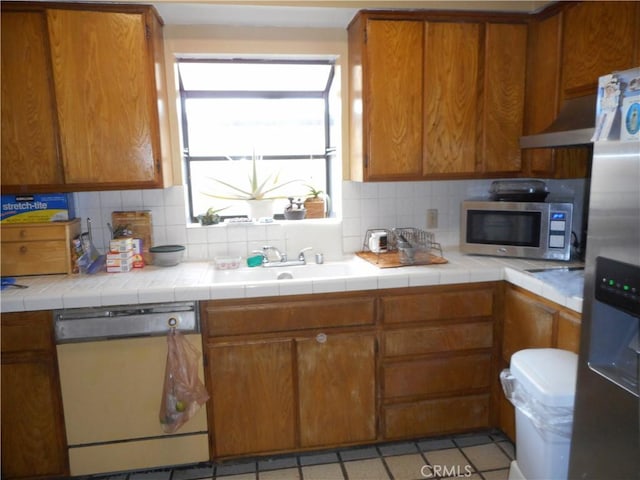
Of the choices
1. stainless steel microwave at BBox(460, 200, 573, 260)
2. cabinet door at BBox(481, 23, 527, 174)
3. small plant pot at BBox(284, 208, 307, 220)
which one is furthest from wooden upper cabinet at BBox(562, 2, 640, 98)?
small plant pot at BBox(284, 208, 307, 220)

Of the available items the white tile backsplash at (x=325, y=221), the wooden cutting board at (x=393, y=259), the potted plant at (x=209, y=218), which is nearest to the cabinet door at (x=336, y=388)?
the wooden cutting board at (x=393, y=259)

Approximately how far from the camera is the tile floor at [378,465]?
200 cm

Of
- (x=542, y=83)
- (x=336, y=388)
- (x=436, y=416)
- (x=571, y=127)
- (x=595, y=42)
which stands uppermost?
(x=595, y=42)

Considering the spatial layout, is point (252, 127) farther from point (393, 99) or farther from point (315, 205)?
point (393, 99)

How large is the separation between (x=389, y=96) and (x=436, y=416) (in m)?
1.64

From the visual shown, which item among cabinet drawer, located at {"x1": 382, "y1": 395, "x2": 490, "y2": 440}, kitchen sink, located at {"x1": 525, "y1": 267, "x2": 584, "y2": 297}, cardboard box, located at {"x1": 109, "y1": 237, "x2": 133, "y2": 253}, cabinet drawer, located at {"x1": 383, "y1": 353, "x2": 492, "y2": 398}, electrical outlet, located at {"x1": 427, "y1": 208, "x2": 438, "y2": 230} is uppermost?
electrical outlet, located at {"x1": 427, "y1": 208, "x2": 438, "y2": 230}

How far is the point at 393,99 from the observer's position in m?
2.22

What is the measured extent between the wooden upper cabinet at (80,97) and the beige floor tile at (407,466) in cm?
185

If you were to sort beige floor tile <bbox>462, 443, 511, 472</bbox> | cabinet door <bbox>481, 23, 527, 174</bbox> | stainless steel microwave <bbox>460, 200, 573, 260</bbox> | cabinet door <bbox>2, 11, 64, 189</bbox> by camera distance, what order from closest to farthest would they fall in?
cabinet door <bbox>2, 11, 64, 189</bbox>, beige floor tile <bbox>462, 443, 511, 472</bbox>, stainless steel microwave <bbox>460, 200, 573, 260</bbox>, cabinet door <bbox>481, 23, 527, 174</bbox>

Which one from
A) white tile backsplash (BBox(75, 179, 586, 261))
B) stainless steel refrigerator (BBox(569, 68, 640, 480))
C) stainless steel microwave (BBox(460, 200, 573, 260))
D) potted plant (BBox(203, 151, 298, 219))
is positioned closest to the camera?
stainless steel refrigerator (BBox(569, 68, 640, 480))

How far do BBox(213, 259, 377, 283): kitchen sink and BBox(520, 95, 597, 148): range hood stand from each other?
100cm

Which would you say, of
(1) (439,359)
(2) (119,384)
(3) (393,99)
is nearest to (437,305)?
(1) (439,359)

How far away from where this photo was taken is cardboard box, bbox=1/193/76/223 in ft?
6.89

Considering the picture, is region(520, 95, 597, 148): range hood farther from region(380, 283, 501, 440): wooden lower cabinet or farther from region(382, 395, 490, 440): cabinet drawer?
region(382, 395, 490, 440): cabinet drawer
